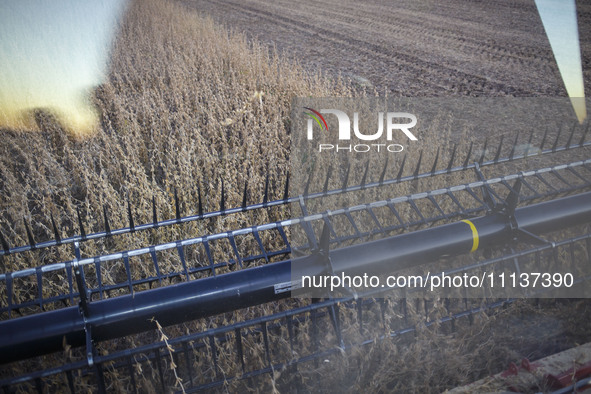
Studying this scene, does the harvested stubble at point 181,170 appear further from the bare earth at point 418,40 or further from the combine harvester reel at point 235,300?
the bare earth at point 418,40

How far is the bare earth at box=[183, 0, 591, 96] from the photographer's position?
6.52 metres

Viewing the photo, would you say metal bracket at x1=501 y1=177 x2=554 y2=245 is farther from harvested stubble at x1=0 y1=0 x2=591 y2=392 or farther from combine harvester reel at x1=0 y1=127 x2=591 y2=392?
harvested stubble at x1=0 y1=0 x2=591 y2=392

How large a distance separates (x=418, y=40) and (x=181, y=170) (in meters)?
7.12

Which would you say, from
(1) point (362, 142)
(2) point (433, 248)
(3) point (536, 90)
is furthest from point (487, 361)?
(3) point (536, 90)

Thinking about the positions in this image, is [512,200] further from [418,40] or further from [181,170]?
[418,40]

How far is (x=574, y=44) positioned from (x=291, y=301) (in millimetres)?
8547

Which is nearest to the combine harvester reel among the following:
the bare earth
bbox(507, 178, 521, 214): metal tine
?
bbox(507, 178, 521, 214): metal tine

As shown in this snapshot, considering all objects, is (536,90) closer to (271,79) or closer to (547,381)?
(271,79)

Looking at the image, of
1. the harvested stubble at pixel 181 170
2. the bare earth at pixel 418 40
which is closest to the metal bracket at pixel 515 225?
the harvested stubble at pixel 181 170

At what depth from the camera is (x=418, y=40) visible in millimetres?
8969

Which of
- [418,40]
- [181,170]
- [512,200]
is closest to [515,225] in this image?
[512,200]

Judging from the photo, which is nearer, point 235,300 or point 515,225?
point 235,300

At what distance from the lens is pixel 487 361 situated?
2283 mm

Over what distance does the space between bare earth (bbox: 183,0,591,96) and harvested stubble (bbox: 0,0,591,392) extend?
1.56m
